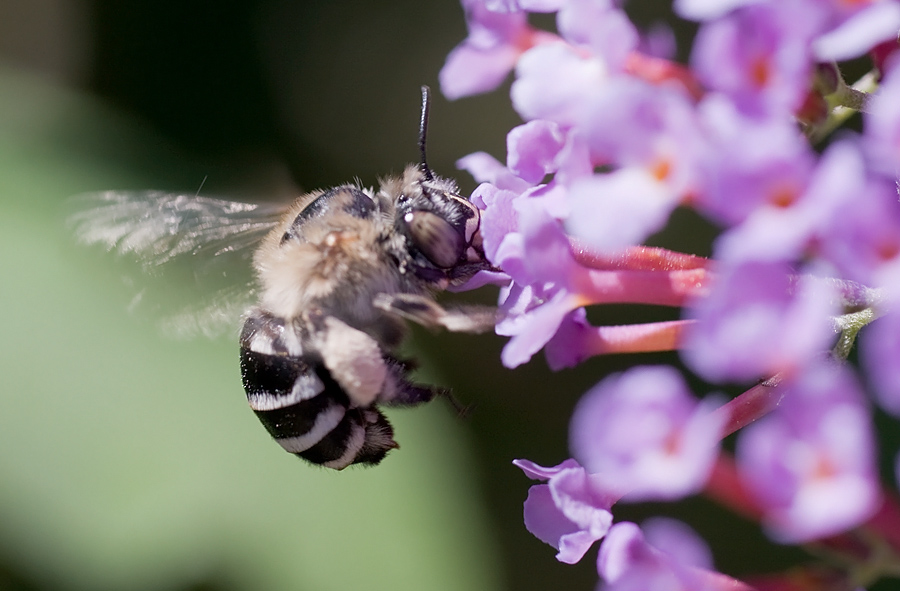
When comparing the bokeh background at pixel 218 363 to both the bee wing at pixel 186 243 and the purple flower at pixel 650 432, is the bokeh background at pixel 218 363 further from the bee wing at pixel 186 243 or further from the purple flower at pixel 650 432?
the purple flower at pixel 650 432

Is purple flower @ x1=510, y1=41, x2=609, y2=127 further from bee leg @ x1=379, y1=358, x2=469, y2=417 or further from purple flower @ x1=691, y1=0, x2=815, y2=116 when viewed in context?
bee leg @ x1=379, y1=358, x2=469, y2=417

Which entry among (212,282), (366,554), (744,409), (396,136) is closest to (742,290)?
(744,409)

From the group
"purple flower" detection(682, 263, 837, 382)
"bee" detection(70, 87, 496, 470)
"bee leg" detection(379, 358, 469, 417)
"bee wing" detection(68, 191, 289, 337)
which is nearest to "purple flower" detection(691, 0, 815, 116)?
"purple flower" detection(682, 263, 837, 382)

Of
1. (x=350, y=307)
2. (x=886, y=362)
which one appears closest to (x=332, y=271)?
(x=350, y=307)

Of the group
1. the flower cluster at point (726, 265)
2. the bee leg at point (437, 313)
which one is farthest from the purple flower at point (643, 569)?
the bee leg at point (437, 313)

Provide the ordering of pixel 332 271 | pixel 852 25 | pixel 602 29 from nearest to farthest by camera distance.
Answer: pixel 852 25 → pixel 602 29 → pixel 332 271

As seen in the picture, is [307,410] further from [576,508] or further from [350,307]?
[576,508]
